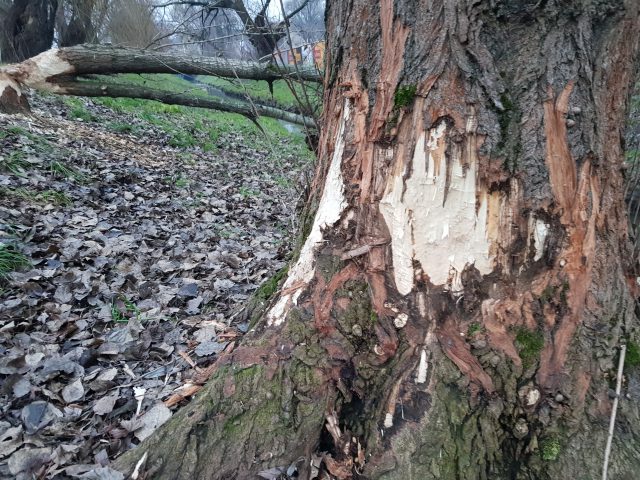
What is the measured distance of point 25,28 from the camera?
40.6 feet

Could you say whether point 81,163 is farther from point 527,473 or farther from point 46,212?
point 527,473

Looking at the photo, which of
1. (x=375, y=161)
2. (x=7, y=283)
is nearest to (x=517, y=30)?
(x=375, y=161)

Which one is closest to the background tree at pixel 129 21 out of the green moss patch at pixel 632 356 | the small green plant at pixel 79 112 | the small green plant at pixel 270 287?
the small green plant at pixel 79 112

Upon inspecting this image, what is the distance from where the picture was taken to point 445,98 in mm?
1386

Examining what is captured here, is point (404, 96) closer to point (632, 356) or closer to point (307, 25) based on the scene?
point (632, 356)

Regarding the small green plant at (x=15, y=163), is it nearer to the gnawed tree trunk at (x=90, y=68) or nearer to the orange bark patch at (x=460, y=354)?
the gnawed tree trunk at (x=90, y=68)

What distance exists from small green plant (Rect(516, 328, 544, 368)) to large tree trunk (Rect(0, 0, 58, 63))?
14.7 m

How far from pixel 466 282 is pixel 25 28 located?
50.6ft

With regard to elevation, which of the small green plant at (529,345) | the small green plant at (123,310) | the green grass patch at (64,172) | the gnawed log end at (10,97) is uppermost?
the gnawed log end at (10,97)

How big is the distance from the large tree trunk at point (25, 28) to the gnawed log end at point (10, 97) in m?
8.52

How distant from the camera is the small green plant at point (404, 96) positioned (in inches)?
56.1

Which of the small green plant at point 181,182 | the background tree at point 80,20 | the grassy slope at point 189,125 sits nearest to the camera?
the small green plant at point 181,182

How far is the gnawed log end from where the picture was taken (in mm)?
5152

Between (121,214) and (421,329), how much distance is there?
350 cm
